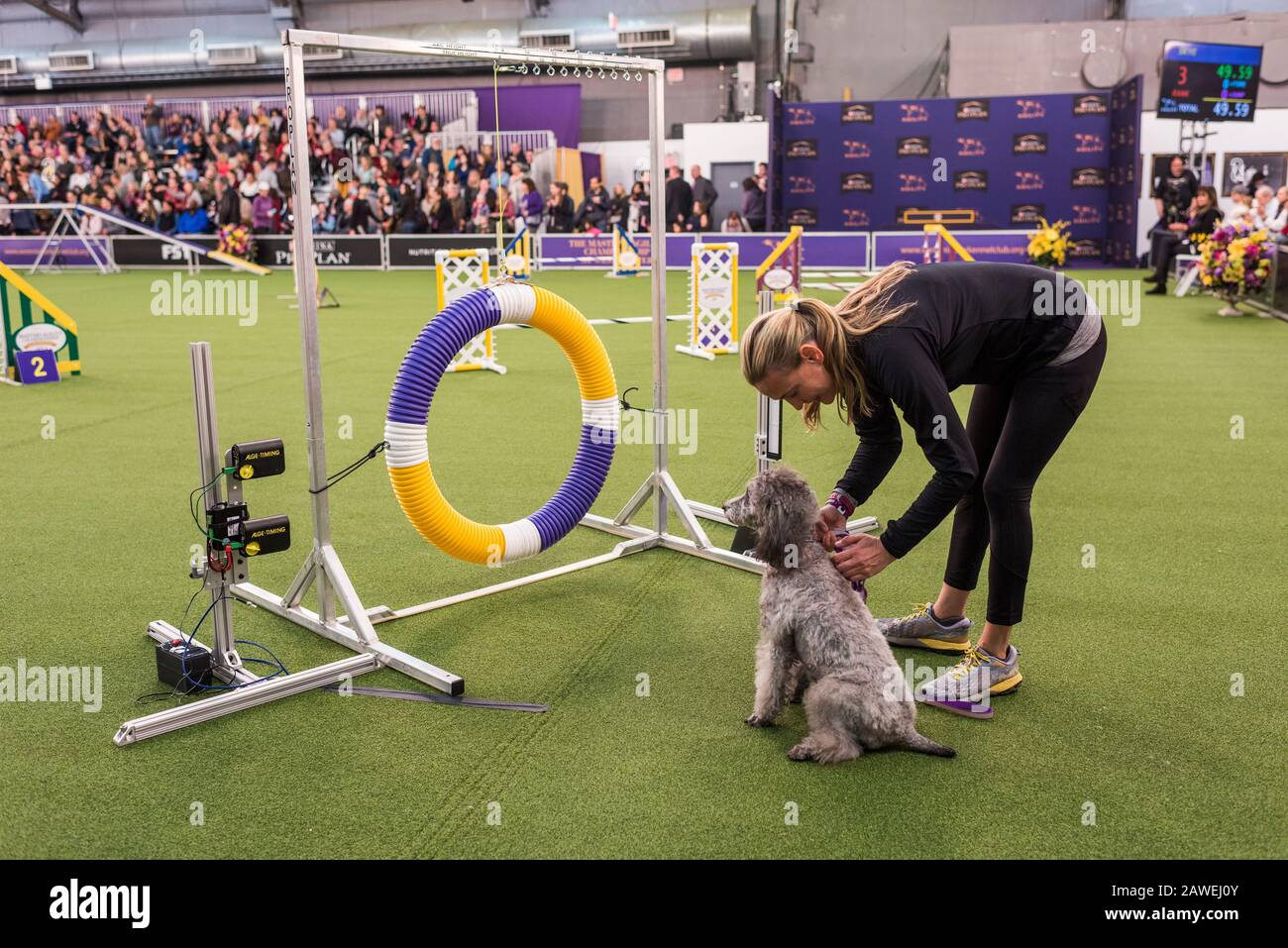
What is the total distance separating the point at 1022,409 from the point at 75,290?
1737 cm

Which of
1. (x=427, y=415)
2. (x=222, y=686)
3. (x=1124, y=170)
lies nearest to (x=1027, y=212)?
(x=1124, y=170)

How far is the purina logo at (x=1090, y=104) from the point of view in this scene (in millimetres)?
19516

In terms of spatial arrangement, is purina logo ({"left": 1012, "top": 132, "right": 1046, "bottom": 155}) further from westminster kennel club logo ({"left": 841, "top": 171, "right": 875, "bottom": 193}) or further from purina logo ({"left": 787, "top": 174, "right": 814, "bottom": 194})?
purina logo ({"left": 787, "top": 174, "right": 814, "bottom": 194})

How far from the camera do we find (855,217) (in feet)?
69.6

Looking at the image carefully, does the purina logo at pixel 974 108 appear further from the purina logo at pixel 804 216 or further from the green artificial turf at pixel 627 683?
the green artificial turf at pixel 627 683

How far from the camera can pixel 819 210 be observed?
838 inches

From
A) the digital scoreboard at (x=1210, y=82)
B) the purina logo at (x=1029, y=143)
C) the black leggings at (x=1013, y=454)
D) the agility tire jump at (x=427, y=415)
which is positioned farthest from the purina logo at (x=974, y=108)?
the black leggings at (x=1013, y=454)

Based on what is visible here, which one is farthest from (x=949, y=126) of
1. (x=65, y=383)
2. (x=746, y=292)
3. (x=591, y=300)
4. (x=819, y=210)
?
(x=65, y=383)

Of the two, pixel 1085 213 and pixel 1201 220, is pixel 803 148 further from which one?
pixel 1201 220

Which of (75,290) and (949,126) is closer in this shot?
(75,290)

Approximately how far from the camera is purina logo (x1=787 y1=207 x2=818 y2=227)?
2128 centimetres

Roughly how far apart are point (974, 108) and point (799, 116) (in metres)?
3.12

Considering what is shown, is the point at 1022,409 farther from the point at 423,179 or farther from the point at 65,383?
the point at 423,179

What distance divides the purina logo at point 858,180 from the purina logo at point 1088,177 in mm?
3540
